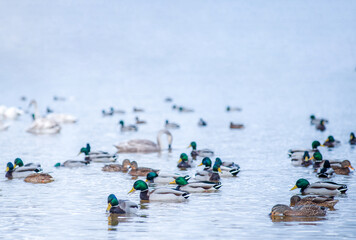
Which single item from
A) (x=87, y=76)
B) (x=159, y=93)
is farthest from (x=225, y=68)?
(x=159, y=93)

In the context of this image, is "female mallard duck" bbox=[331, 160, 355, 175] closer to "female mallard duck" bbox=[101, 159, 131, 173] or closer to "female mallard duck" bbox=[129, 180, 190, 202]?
"female mallard duck" bbox=[129, 180, 190, 202]

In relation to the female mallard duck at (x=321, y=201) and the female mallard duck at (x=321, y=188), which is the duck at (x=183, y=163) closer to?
the female mallard duck at (x=321, y=188)

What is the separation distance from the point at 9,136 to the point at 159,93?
45.8 m

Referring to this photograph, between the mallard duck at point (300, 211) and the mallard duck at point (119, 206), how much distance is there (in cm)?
304

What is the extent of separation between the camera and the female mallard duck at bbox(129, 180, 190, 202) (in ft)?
56.2

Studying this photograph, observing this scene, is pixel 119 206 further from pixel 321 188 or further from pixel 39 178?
pixel 321 188

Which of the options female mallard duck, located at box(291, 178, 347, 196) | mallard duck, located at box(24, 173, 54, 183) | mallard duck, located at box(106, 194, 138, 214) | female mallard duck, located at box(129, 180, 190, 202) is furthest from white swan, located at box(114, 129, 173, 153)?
mallard duck, located at box(106, 194, 138, 214)

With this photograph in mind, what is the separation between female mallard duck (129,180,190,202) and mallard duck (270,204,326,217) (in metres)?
2.67

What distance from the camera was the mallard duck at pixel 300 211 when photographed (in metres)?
15.2

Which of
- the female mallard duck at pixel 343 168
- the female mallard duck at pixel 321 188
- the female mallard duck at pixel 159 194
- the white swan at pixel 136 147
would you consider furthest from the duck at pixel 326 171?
the white swan at pixel 136 147

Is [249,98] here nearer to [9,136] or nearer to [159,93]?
[159,93]

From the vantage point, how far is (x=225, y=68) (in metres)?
133

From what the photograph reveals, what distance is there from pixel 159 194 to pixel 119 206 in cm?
181

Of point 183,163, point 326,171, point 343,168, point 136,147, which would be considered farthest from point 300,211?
point 136,147
